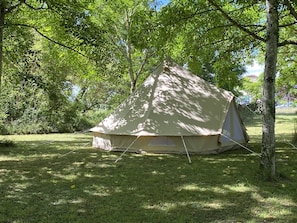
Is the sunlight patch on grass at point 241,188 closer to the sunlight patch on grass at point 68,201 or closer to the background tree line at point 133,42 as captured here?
the background tree line at point 133,42

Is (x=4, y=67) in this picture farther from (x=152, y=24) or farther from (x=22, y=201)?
(x=22, y=201)

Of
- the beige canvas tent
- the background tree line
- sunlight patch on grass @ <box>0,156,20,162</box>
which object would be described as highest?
the background tree line

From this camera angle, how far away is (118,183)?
5.87 metres

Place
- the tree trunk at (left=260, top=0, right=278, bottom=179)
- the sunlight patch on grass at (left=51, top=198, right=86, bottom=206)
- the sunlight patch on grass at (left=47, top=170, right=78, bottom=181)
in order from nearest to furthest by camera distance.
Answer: the sunlight patch on grass at (left=51, top=198, right=86, bottom=206)
the tree trunk at (left=260, top=0, right=278, bottom=179)
the sunlight patch on grass at (left=47, top=170, right=78, bottom=181)

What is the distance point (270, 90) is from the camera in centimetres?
577

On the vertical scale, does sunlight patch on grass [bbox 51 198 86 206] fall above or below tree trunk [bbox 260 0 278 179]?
below

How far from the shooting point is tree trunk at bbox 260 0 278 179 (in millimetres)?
5770

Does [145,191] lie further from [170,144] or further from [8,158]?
[8,158]

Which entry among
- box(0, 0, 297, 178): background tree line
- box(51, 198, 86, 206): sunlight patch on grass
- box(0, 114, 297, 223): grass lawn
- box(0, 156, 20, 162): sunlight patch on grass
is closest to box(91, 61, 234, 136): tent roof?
box(0, 0, 297, 178): background tree line

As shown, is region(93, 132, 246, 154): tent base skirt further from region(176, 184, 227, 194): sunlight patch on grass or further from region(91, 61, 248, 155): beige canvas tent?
region(176, 184, 227, 194): sunlight patch on grass

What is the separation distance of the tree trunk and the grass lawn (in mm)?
465

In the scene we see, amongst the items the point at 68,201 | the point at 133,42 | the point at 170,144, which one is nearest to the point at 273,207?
the point at 68,201

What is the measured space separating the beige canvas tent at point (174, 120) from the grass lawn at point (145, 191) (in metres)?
0.87

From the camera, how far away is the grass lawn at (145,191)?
165 inches
